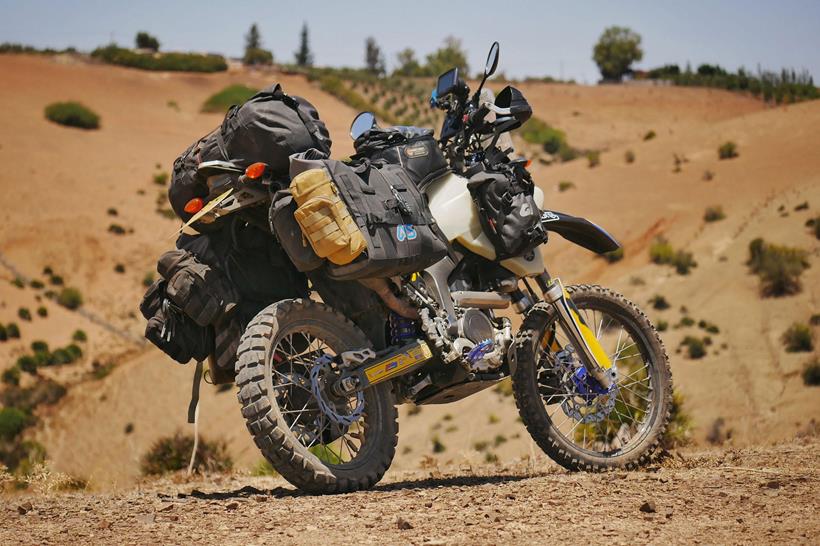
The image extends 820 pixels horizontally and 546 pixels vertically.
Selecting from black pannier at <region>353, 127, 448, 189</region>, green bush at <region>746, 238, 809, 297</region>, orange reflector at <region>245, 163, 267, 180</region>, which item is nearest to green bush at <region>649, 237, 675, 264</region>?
green bush at <region>746, 238, 809, 297</region>

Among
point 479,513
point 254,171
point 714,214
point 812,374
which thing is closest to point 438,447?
point 812,374

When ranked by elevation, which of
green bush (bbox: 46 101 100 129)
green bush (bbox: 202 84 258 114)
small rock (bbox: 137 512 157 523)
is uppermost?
green bush (bbox: 202 84 258 114)

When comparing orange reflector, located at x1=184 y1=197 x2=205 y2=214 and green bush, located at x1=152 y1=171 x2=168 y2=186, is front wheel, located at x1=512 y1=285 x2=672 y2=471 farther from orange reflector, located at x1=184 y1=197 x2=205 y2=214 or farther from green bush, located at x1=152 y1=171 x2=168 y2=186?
green bush, located at x1=152 y1=171 x2=168 y2=186

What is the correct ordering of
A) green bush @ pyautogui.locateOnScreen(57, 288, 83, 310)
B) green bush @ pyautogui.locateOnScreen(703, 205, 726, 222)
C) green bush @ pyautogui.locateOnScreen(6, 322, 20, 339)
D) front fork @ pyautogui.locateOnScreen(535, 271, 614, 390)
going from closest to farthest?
1. front fork @ pyautogui.locateOnScreen(535, 271, 614, 390)
2. green bush @ pyautogui.locateOnScreen(703, 205, 726, 222)
3. green bush @ pyautogui.locateOnScreen(6, 322, 20, 339)
4. green bush @ pyautogui.locateOnScreen(57, 288, 83, 310)

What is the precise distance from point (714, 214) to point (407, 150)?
1024 inches

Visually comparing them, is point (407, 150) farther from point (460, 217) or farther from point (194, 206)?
point (194, 206)

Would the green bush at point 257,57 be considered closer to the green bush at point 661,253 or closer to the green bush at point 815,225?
the green bush at point 661,253

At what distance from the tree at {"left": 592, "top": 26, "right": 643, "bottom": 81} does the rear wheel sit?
3382 inches

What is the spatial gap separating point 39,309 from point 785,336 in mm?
28391

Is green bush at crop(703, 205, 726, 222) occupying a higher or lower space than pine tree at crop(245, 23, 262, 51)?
lower

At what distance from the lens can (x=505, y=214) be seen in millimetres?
6777

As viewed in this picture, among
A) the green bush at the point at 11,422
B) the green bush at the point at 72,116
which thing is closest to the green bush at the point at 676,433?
the green bush at the point at 11,422

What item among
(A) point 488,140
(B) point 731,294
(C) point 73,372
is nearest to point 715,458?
(A) point 488,140

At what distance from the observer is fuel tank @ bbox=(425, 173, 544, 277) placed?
22.2 ft
